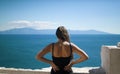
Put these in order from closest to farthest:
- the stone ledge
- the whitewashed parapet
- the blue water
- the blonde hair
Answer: the blonde hair → the whitewashed parapet → the stone ledge → the blue water

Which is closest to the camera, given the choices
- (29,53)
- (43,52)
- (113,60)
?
(43,52)

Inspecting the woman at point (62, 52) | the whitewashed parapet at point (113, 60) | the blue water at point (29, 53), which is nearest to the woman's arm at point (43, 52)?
the woman at point (62, 52)

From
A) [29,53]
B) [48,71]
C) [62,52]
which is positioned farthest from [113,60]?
[29,53]

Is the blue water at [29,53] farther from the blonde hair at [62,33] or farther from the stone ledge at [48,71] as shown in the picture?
the blonde hair at [62,33]

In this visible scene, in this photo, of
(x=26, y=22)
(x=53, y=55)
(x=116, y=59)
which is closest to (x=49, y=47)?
(x=53, y=55)

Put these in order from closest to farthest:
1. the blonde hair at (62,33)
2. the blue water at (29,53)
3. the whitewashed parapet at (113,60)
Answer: the blonde hair at (62,33) < the whitewashed parapet at (113,60) < the blue water at (29,53)

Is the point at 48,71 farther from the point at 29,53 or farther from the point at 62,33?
the point at 29,53

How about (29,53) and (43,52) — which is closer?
(43,52)

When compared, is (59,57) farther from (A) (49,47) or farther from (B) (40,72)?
(B) (40,72)

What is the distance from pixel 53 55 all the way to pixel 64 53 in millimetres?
149

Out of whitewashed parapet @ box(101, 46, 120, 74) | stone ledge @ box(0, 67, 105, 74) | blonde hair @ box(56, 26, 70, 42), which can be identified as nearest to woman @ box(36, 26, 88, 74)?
blonde hair @ box(56, 26, 70, 42)

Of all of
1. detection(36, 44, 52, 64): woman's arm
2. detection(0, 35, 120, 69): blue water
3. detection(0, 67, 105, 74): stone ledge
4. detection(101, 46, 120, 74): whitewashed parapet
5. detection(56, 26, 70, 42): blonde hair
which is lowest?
detection(0, 35, 120, 69): blue water

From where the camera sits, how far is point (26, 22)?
11769cm

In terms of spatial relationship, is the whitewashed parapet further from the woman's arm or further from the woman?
the woman's arm
